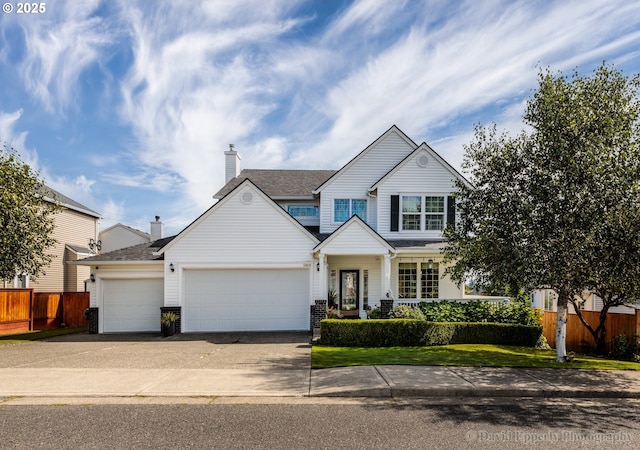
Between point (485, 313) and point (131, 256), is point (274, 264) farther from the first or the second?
point (485, 313)

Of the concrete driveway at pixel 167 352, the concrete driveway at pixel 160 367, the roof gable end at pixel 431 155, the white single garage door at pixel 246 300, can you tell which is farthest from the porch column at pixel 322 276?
the roof gable end at pixel 431 155

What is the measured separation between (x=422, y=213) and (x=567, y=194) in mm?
9503

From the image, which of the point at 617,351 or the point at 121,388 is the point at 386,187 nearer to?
the point at 617,351

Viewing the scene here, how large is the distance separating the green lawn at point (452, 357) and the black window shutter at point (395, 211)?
677 cm

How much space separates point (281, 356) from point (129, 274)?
29.8 ft

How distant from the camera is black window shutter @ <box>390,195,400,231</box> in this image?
19.8 meters

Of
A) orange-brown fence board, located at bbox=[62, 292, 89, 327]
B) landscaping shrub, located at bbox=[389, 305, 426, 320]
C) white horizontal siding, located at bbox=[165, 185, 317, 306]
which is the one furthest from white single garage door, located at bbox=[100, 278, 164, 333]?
landscaping shrub, located at bbox=[389, 305, 426, 320]

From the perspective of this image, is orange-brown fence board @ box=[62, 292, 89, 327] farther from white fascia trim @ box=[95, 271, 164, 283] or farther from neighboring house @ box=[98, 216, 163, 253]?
neighboring house @ box=[98, 216, 163, 253]

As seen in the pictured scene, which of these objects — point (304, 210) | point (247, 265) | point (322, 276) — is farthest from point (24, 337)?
point (304, 210)

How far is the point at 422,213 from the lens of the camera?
1995 centimetres

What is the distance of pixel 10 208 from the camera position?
16359 millimetres

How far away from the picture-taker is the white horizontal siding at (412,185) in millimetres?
19844

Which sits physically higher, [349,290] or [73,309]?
[349,290]

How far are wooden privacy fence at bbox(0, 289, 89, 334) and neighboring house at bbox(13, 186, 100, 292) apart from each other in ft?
8.61
